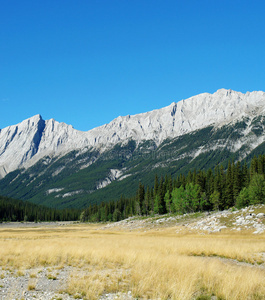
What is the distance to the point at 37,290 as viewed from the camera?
10992 millimetres

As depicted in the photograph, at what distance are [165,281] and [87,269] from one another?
596cm

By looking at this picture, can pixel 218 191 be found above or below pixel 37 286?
below

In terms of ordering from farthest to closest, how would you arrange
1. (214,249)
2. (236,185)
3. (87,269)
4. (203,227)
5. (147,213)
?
(147,213) < (236,185) < (203,227) < (214,249) < (87,269)

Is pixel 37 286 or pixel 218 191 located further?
pixel 218 191

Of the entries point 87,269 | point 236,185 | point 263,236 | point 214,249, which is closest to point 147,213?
point 236,185

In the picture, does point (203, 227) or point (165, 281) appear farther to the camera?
point (203, 227)

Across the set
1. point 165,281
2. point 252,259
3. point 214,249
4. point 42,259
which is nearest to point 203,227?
point 214,249

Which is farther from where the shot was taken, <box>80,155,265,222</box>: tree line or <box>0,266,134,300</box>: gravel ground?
<box>80,155,265,222</box>: tree line

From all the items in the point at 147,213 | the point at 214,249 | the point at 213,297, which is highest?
the point at 213,297

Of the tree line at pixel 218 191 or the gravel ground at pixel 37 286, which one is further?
the tree line at pixel 218 191

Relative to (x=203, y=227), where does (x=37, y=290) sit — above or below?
above

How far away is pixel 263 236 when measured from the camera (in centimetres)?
3959

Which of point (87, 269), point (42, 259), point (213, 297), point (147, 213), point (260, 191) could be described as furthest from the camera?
point (147, 213)

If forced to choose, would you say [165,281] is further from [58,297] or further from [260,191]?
[260,191]
